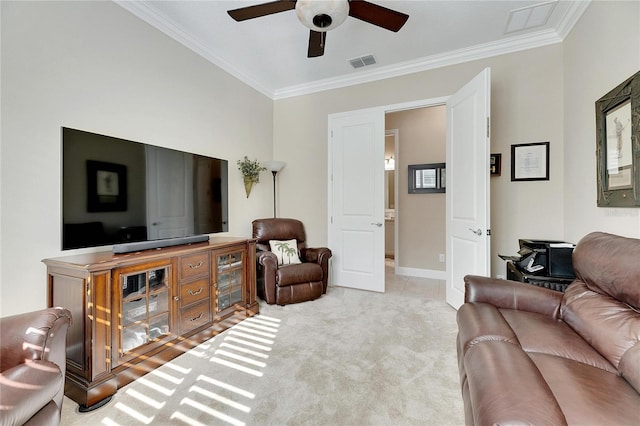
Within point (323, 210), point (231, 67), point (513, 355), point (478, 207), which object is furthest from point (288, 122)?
point (513, 355)

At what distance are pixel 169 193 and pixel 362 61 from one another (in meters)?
2.70

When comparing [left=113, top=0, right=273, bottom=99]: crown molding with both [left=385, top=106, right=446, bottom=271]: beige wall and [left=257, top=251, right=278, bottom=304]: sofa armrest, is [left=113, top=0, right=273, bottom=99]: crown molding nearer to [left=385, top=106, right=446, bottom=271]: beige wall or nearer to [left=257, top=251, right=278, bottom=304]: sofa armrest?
[left=257, top=251, right=278, bottom=304]: sofa armrest

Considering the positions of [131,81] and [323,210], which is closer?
[131,81]

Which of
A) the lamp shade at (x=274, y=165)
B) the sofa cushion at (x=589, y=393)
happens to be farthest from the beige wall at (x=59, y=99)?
the sofa cushion at (x=589, y=393)

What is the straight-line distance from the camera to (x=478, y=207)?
8.75ft

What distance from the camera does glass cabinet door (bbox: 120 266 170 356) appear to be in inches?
69.9

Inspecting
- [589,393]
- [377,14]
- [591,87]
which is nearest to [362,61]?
[377,14]

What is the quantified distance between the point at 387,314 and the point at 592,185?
6.81 feet

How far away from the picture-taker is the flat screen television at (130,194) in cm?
176

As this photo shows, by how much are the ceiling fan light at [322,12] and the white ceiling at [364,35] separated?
2.62 ft

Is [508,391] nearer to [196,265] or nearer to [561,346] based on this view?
[561,346]

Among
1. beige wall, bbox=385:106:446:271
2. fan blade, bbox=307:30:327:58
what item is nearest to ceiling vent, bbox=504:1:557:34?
beige wall, bbox=385:106:446:271

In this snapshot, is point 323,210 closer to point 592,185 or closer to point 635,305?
point 592,185

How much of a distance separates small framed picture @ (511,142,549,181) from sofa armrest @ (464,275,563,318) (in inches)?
66.1
